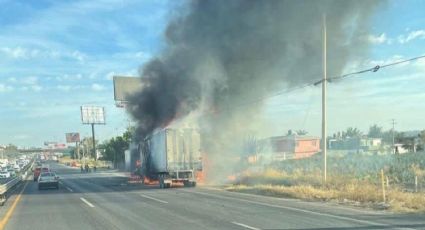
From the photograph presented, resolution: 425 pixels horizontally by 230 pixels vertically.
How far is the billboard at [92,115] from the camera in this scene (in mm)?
99688

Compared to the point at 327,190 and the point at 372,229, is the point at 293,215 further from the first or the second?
the point at 327,190

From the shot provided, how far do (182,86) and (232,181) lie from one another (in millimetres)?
7501

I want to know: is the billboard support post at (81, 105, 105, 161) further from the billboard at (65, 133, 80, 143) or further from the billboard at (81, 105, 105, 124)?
the billboard at (65, 133, 80, 143)

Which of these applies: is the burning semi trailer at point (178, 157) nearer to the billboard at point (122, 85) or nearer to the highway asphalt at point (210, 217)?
the highway asphalt at point (210, 217)

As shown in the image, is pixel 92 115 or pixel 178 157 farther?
pixel 92 115

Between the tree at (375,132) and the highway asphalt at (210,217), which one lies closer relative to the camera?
the highway asphalt at (210,217)

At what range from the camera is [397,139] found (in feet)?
331

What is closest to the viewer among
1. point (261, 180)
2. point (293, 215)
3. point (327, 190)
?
point (293, 215)

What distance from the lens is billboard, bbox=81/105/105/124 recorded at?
99.7m

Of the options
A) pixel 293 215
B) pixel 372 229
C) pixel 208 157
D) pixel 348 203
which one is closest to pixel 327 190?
pixel 348 203

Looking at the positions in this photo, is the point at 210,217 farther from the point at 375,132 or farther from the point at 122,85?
the point at 375,132

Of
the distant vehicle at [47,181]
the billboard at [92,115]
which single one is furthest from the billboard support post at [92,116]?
the distant vehicle at [47,181]

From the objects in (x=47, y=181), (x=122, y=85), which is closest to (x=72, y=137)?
(x=122, y=85)

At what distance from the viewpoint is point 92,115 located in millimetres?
100562
